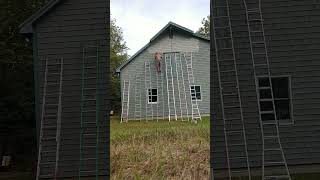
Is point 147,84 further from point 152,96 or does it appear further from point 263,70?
point 263,70

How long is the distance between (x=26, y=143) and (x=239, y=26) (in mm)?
9950

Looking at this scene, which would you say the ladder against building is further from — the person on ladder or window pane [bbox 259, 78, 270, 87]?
window pane [bbox 259, 78, 270, 87]

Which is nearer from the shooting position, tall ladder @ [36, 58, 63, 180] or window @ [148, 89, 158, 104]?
tall ladder @ [36, 58, 63, 180]

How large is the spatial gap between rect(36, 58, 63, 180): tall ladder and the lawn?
192cm

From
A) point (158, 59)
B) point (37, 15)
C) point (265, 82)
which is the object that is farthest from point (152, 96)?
point (37, 15)

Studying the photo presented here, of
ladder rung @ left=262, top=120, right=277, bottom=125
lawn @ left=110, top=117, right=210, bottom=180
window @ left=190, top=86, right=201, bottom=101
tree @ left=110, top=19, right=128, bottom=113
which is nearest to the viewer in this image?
ladder rung @ left=262, top=120, right=277, bottom=125

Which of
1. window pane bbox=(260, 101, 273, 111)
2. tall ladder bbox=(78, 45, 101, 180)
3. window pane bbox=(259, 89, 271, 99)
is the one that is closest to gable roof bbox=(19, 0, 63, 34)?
tall ladder bbox=(78, 45, 101, 180)

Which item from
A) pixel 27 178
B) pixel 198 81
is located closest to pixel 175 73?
pixel 198 81

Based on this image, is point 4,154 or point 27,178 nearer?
point 27,178

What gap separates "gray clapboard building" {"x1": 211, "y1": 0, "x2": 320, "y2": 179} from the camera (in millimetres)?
12523

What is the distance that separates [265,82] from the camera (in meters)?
12.8

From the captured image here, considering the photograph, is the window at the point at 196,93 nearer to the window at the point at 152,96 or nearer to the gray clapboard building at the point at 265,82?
the window at the point at 152,96

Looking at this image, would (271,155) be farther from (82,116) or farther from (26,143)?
(26,143)

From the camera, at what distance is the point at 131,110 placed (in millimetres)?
33125
